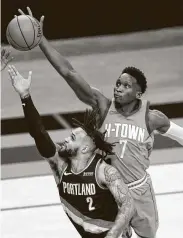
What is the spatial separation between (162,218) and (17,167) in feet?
8.18

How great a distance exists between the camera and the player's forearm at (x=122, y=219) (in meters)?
5.38

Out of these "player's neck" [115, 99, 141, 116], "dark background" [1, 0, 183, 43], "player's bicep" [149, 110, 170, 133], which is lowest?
"dark background" [1, 0, 183, 43]

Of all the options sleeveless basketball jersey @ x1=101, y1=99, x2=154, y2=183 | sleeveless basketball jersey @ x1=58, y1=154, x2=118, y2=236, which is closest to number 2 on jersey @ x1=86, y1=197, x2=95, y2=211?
sleeveless basketball jersey @ x1=58, y1=154, x2=118, y2=236

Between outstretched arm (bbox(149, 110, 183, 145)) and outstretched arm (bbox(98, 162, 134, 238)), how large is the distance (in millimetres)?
1072

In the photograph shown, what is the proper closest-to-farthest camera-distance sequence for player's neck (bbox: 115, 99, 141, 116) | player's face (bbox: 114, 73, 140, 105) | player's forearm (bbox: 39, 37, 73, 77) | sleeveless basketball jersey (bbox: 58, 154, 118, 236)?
sleeveless basketball jersey (bbox: 58, 154, 118, 236), player's forearm (bbox: 39, 37, 73, 77), player's face (bbox: 114, 73, 140, 105), player's neck (bbox: 115, 99, 141, 116)

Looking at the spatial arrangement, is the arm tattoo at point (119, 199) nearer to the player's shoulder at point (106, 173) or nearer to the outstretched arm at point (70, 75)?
the player's shoulder at point (106, 173)

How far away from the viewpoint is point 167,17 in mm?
16172

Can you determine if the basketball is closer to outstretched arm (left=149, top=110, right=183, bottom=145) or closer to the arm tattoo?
outstretched arm (left=149, top=110, right=183, bottom=145)

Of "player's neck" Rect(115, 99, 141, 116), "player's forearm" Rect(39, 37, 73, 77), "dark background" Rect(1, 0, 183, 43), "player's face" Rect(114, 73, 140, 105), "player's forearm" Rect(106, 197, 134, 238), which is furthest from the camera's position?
"dark background" Rect(1, 0, 183, 43)

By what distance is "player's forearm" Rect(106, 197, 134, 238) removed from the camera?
5.38 metres

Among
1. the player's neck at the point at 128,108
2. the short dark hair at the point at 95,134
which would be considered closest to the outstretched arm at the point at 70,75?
the player's neck at the point at 128,108

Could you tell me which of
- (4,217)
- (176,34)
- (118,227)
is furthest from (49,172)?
(176,34)

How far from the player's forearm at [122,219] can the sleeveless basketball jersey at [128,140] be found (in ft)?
3.02

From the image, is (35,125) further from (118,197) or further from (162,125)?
(162,125)
